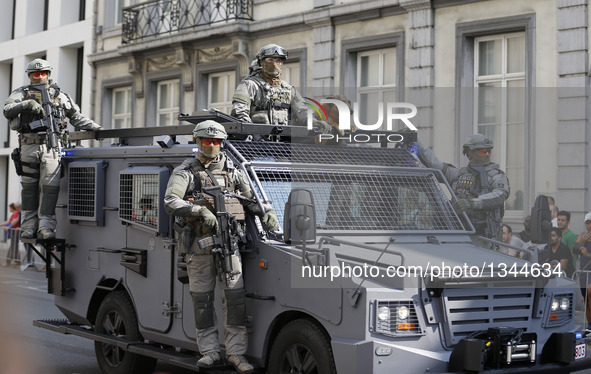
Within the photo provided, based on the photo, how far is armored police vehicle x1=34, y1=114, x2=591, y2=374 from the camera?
277 inches

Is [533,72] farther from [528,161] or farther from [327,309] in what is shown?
[327,309]

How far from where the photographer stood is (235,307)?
7.81 m

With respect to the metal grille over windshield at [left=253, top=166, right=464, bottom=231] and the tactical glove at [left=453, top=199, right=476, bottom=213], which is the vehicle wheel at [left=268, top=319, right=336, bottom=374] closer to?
the metal grille over windshield at [left=253, top=166, right=464, bottom=231]

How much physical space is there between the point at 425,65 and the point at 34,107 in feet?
33.6

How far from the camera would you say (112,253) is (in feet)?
31.8

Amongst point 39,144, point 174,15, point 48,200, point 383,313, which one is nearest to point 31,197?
point 48,200

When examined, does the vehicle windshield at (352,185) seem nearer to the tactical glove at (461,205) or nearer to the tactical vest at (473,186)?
the tactical glove at (461,205)

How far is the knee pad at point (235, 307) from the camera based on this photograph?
7.81 meters

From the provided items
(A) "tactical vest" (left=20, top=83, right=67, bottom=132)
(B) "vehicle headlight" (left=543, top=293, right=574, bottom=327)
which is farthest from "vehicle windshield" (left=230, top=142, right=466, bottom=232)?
(A) "tactical vest" (left=20, top=83, right=67, bottom=132)

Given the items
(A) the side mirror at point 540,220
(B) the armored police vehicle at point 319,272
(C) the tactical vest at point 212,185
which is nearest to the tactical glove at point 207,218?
(C) the tactical vest at point 212,185

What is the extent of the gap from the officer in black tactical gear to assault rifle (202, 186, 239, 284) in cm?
166

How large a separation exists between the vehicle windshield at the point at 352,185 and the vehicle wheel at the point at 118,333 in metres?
2.00

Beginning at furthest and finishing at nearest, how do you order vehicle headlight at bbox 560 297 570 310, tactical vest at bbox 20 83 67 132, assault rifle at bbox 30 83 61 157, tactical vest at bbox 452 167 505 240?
1. tactical vest at bbox 20 83 67 132
2. assault rifle at bbox 30 83 61 157
3. tactical vest at bbox 452 167 505 240
4. vehicle headlight at bbox 560 297 570 310

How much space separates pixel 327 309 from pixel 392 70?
13968 millimetres
